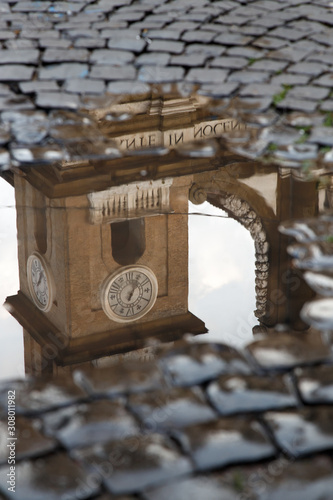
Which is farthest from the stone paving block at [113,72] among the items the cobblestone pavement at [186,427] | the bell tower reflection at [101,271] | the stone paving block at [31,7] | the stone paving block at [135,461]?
the stone paving block at [135,461]

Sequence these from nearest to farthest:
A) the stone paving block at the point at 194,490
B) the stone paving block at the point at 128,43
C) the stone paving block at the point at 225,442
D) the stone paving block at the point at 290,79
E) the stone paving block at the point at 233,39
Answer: the stone paving block at the point at 194,490 < the stone paving block at the point at 225,442 < the stone paving block at the point at 290,79 < the stone paving block at the point at 128,43 < the stone paving block at the point at 233,39

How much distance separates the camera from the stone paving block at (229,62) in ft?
20.1

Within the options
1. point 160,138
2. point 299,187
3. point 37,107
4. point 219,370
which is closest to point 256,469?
point 219,370

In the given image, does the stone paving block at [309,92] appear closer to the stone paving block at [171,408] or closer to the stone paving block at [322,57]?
the stone paving block at [322,57]

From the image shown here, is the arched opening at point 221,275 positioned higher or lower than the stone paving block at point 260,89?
lower

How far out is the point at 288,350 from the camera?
341cm

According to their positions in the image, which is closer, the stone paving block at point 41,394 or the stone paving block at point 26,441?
the stone paving block at point 26,441

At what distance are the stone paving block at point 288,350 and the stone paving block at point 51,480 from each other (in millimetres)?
942

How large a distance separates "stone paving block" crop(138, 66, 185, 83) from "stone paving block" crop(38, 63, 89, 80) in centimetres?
42

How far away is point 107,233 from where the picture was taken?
13.9ft

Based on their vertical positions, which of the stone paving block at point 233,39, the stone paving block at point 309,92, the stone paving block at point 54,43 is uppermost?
the stone paving block at point 233,39

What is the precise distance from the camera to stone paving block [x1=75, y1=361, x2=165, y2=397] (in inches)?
125

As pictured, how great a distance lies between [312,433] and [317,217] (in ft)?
5.37

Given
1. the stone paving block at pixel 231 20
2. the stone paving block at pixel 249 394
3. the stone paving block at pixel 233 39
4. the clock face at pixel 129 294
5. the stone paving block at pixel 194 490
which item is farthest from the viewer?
the stone paving block at pixel 231 20
